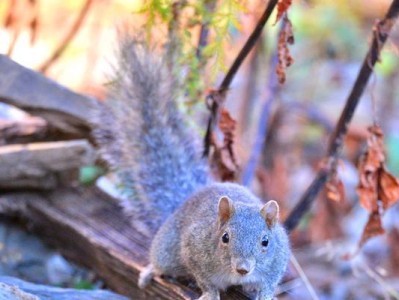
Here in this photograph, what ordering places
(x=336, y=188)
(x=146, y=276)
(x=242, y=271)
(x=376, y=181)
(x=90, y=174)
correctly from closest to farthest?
(x=242, y=271) < (x=146, y=276) < (x=376, y=181) < (x=336, y=188) < (x=90, y=174)

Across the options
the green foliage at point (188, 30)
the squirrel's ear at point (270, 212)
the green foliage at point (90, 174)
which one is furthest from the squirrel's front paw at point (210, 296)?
the green foliage at point (90, 174)

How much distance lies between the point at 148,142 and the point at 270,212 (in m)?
0.73

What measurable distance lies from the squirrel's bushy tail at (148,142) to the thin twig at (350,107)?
0.39 m

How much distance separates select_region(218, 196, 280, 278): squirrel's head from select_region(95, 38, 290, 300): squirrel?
27 mm

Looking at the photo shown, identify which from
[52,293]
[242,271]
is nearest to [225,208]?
[242,271]

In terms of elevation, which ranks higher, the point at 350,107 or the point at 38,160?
the point at 350,107

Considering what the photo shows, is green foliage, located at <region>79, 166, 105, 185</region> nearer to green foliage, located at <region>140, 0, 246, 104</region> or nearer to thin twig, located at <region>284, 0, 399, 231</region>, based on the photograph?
green foliage, located at <region>140, 0, 246, 104</region>

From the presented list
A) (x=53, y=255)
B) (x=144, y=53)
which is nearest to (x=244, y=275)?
(x=144, y=53)

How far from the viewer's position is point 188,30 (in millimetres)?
2918

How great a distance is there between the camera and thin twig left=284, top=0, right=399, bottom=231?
2557 millimetres

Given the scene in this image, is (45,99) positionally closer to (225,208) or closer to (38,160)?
(38,160)

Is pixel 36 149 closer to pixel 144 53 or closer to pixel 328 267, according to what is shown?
pixel 144 53

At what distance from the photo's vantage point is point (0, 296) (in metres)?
1.97

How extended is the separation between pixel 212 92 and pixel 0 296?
1.14 m
